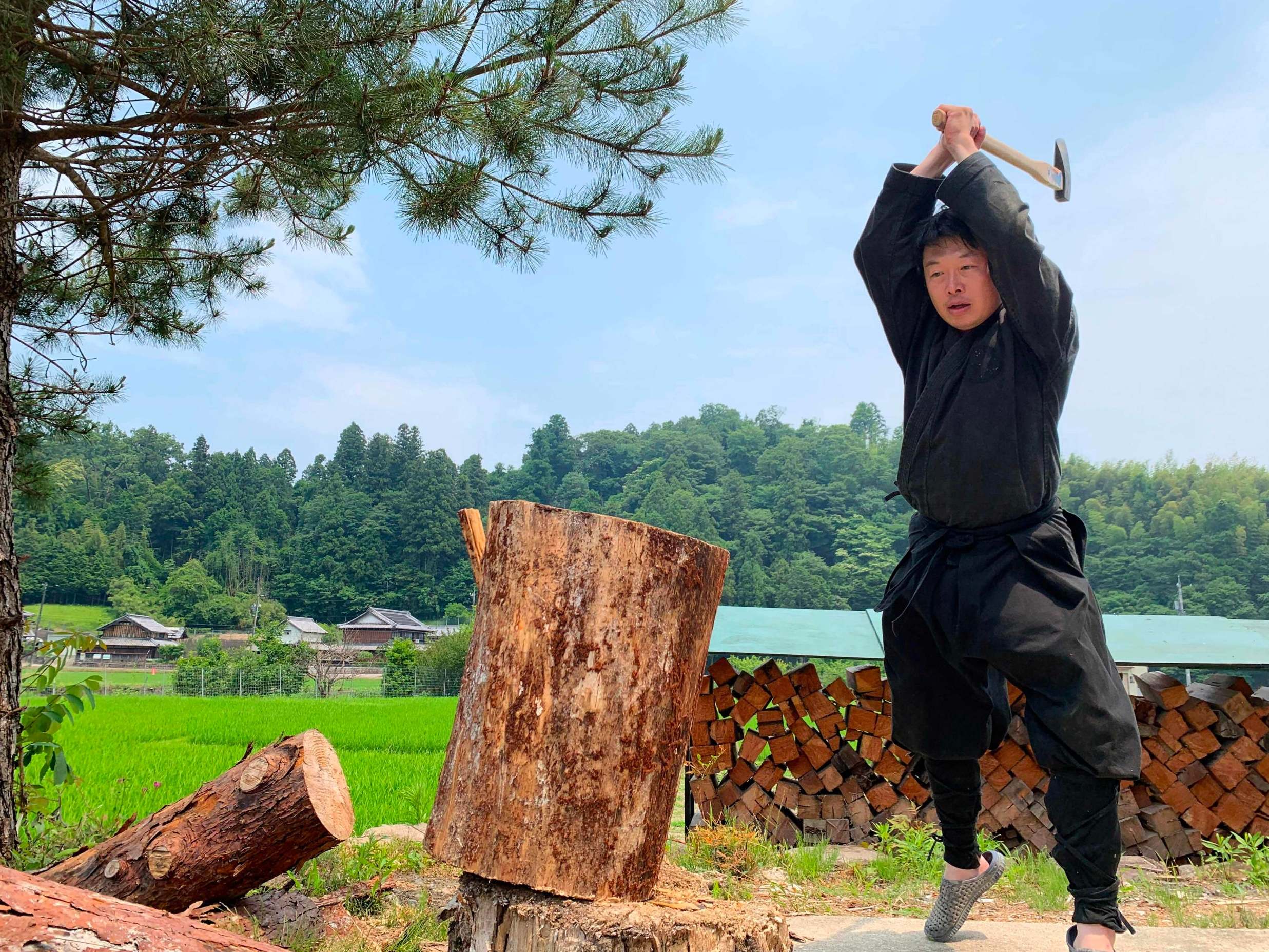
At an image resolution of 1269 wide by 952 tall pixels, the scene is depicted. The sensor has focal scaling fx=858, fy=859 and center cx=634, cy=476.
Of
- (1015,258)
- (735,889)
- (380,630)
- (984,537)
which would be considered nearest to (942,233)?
(1015,258)

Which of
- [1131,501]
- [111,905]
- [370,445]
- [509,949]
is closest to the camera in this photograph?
[509,949]

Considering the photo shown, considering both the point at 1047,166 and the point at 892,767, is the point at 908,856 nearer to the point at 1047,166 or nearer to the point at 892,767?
the point at 892,767

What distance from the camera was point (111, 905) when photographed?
1670 mm

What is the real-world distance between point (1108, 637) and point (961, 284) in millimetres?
4021

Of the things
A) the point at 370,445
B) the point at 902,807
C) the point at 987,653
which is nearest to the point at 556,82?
the point at 987,653

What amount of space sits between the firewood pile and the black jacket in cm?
272

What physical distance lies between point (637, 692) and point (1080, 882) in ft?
3.32

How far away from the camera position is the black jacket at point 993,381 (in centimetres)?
183

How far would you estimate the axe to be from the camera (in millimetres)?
1981

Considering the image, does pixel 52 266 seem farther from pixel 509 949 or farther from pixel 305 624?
pixel 305 624

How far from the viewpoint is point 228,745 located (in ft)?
34.3

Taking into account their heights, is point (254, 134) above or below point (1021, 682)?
above

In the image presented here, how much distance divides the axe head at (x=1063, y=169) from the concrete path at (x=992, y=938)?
1.81 metres

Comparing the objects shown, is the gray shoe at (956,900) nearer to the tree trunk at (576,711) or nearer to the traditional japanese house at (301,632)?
the tree trunk at (576,711)
